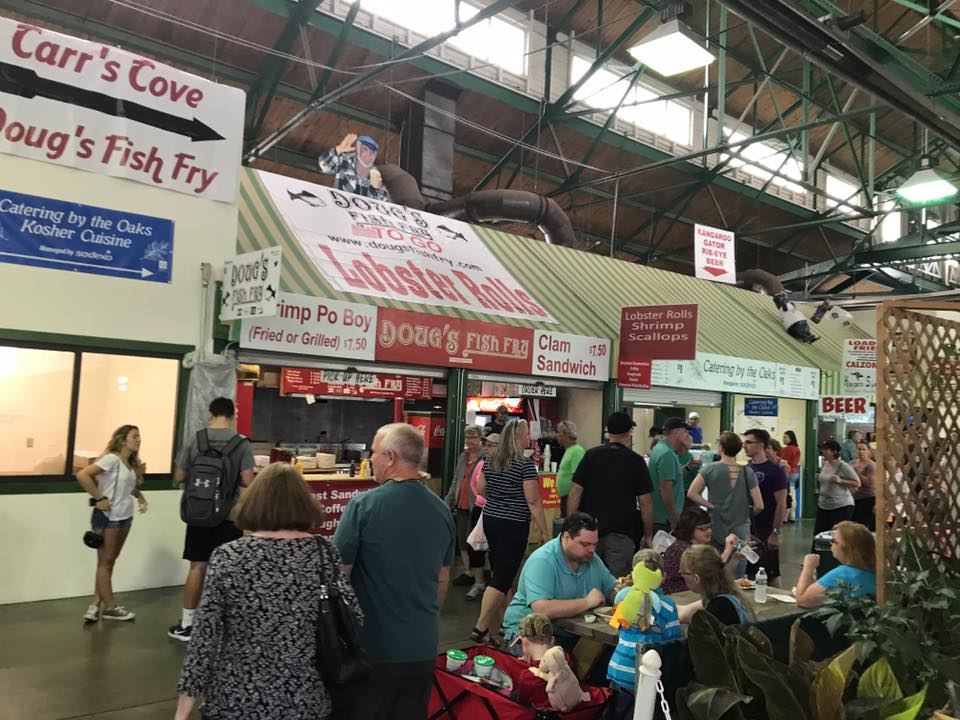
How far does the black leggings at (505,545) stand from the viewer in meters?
5.71

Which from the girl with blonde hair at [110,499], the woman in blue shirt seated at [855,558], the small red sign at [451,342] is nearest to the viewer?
the woman in blue shirt seated at [855,558]

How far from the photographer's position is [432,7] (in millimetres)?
13203

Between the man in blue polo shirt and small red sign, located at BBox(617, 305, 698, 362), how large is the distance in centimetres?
536

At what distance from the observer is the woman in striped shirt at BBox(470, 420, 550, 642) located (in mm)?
5734

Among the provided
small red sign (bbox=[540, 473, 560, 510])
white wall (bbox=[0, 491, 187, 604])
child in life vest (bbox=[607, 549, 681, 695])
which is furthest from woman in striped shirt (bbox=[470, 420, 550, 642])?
small red sign (bbox=[540, 473, 560, 510])

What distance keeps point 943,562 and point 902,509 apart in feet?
1.33

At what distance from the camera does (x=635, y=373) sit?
10.2 meters

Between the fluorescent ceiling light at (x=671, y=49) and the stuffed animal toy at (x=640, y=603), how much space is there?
5531 mm

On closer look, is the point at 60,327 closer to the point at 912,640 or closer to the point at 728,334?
the point at 912,640

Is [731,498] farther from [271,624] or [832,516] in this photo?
[271,624]

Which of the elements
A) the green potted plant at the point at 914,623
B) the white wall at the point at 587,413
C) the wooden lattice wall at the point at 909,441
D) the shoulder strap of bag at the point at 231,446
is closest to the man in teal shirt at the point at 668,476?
the wooden lattice wall at the point at 909,441

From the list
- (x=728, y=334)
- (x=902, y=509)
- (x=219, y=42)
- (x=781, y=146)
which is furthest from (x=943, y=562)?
(x=781, y=146)

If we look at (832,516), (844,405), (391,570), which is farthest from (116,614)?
(844,405)

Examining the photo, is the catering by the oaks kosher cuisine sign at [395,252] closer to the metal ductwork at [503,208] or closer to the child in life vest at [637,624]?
the metal ductwork at [503,208]
